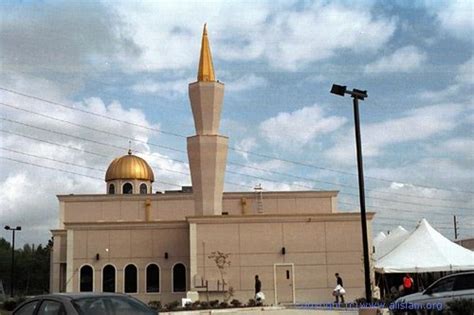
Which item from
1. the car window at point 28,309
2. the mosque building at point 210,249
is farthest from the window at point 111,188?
the car window at point 28,309

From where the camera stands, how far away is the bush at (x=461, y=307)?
14875mm

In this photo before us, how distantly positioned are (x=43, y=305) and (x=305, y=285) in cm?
2724

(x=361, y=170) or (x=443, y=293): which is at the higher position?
(x=361, y=170)

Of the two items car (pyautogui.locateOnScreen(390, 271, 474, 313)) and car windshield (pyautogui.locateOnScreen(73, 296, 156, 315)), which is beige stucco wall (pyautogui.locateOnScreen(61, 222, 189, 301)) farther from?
car windshield (pyautogui.locateOnScreen(73, 296, 156, 315))

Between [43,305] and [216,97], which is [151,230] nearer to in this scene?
[216,97]

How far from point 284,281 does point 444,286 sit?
1837cm

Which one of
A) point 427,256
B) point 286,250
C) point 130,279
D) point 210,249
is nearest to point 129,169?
point 130,279

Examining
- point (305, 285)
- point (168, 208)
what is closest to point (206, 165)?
point (305, 285)

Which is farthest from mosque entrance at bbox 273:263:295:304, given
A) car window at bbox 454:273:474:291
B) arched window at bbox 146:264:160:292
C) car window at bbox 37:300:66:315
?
car window at bbox 37:300:66:315

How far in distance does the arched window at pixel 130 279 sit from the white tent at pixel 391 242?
14.2 m

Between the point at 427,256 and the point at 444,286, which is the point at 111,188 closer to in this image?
the point at 427,256

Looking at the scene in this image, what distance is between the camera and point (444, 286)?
18.5 metres

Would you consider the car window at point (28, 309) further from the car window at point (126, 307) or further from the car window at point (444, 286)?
the car window at point (444, 286)

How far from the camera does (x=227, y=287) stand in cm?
3578
